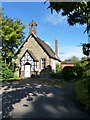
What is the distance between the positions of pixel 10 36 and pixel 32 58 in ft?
18.8

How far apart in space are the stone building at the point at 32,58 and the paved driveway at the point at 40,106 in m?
27.1

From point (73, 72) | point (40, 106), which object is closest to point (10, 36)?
point (73, 72)

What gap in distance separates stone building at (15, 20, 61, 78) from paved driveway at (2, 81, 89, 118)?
2707 cm

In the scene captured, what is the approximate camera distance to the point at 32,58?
45531 millimetres

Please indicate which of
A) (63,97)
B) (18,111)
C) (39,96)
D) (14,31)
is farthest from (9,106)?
(14,31)

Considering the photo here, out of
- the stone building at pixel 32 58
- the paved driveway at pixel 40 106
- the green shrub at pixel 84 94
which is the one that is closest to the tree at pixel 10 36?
the stone building at pixel 32 58

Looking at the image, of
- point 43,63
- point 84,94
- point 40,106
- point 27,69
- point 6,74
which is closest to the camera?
point 84,94

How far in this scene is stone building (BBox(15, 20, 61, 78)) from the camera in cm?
4524

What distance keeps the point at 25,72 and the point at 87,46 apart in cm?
3290

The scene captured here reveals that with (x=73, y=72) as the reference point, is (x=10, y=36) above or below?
above

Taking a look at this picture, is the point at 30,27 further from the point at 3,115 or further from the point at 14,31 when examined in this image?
the point at 3,115

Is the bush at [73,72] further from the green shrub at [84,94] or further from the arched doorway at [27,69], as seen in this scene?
the green shrub at [84,94]

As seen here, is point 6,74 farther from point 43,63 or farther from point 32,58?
point 43,63

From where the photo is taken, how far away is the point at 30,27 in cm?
4722
